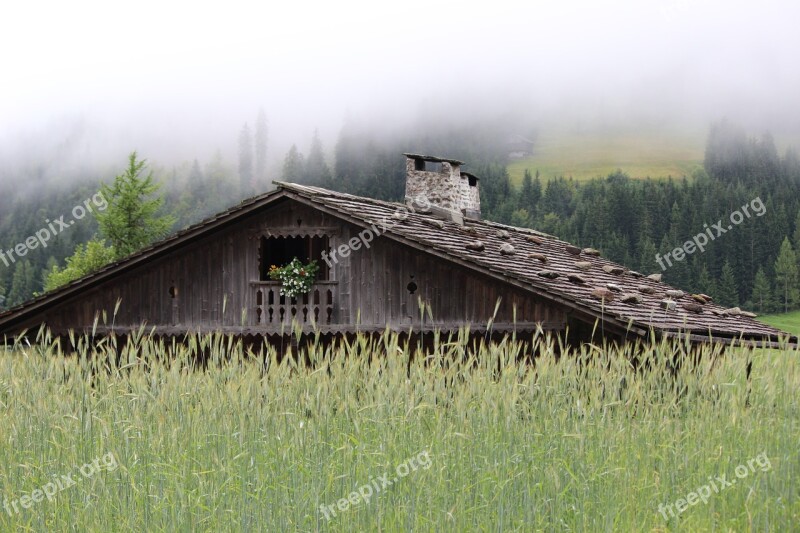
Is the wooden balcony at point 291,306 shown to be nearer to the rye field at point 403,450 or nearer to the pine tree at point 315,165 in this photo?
the rye field at point 403,450

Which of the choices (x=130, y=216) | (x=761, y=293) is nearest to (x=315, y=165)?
(x=761, y=293)

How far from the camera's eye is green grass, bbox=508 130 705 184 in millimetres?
171000

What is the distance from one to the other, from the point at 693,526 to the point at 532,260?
15369mm

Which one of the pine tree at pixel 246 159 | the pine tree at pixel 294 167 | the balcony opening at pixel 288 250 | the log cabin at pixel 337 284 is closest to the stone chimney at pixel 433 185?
the log cabin at pixel 337 284

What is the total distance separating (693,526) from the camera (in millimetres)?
6664

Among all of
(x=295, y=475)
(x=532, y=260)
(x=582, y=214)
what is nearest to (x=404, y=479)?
(x=295, y=475)

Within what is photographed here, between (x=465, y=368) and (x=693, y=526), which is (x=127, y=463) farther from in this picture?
(x=693, y=526)

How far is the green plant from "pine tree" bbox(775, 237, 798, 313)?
70.0 meters

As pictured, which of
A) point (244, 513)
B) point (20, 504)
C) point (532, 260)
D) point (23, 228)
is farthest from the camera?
point (23, 228)

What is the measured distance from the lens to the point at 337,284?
20.6 m

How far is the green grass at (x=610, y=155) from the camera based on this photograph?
171 metres

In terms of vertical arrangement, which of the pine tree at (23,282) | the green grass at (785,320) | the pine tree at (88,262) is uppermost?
the pine tree at (88,262)

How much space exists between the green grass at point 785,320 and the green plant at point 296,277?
60516 millimetres

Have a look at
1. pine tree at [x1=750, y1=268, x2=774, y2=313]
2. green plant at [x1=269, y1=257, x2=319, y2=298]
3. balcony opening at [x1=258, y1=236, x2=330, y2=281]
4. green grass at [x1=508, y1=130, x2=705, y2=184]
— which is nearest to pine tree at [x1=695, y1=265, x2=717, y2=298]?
pine tree at [x1=750, y1=268, x2=774, y2=313]
